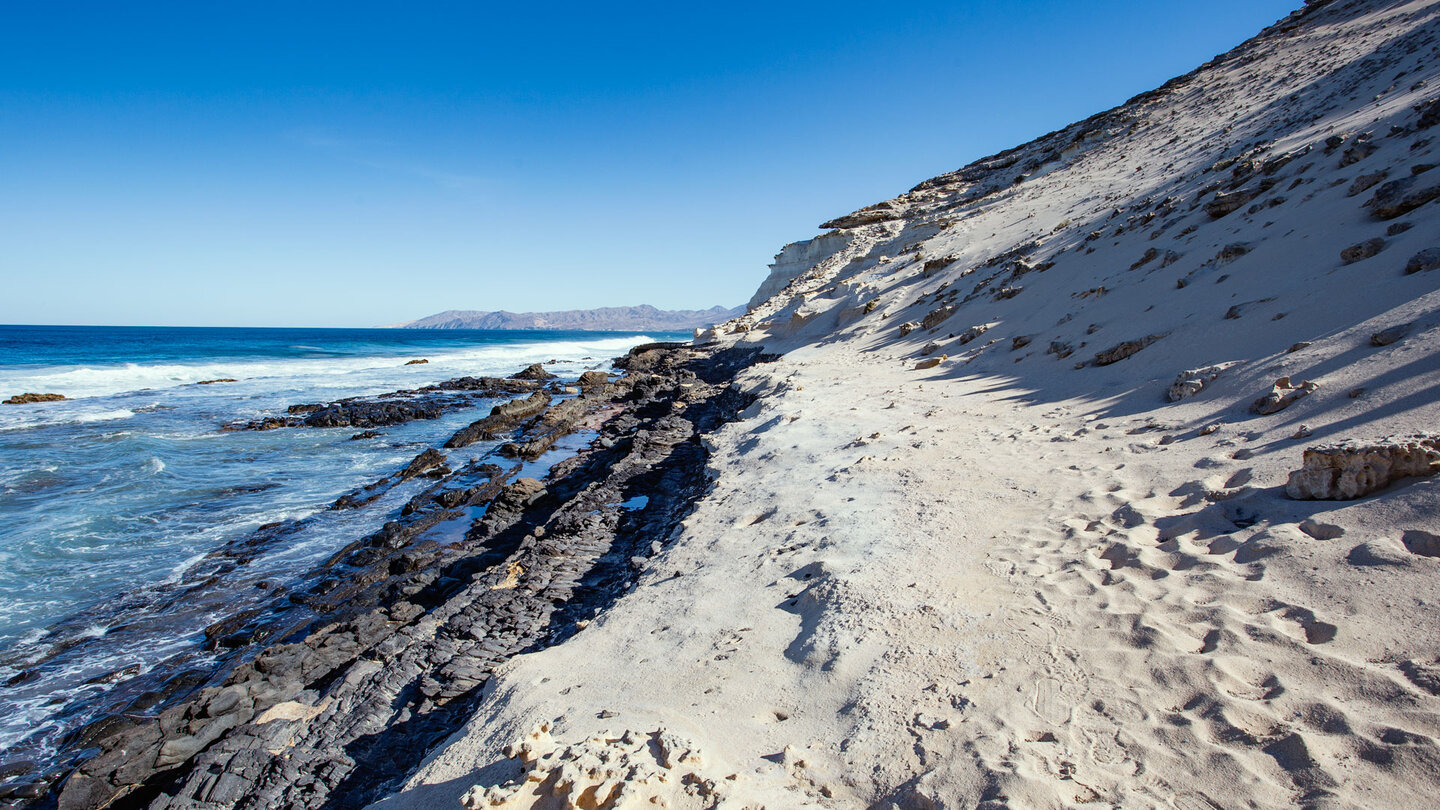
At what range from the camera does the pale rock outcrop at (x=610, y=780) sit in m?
2.43

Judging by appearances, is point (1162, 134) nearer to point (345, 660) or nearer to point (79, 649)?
point (345, 660)

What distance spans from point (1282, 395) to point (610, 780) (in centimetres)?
636

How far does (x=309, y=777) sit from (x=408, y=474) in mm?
9111

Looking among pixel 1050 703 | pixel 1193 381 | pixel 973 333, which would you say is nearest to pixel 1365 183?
pixel 1193 381

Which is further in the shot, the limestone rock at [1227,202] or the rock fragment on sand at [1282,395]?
the limestone rock at [1227,202]

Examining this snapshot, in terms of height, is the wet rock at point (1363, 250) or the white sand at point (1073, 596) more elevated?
the wet rock at point (1363, 250)

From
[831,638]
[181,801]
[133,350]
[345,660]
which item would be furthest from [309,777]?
[133,350]

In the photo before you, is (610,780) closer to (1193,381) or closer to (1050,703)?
(1050,703)

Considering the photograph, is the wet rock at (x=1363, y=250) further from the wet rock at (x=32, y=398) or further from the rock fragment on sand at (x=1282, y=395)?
the wet rock at (x=32, y=398)

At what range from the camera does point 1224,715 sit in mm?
2428

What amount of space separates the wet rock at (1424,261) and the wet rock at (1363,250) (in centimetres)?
83

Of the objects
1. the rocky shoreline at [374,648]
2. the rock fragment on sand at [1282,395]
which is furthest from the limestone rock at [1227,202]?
the rocky shoreline at [374,648]

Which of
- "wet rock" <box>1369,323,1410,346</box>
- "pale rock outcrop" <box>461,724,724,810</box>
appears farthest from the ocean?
"wet rock" <box>1369,323,1410,346</box>

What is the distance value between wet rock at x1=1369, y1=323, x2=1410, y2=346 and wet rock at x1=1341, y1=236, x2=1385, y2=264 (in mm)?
2448
